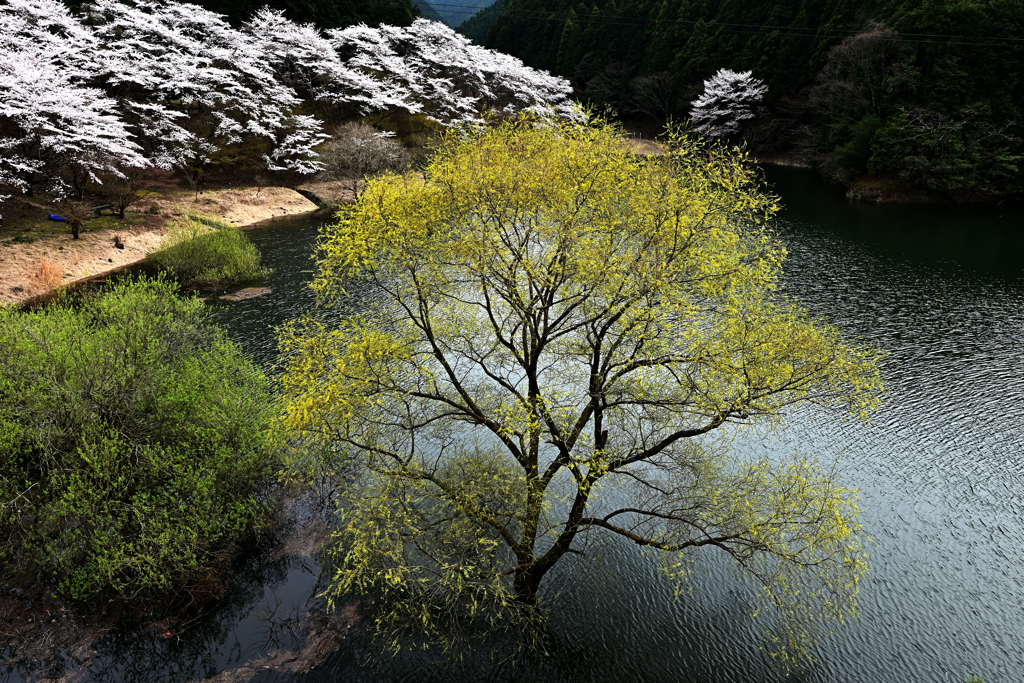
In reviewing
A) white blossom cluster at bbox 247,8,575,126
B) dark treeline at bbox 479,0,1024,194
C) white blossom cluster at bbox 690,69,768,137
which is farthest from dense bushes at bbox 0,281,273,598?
white blossom cluster at bbox 690,69,768,137

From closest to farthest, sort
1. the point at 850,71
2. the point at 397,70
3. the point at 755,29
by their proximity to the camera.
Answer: the point at 850,71
the point at 397,70
the point at 755,29

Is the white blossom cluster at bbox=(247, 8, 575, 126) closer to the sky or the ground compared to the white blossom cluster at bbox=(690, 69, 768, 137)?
closer to the ground

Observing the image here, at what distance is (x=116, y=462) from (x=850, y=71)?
179 ft

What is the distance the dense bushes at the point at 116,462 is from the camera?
9.85 m

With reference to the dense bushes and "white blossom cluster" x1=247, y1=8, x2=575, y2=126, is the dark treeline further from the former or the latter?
the dense bushes

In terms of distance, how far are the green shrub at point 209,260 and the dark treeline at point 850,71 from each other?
43.2 metres

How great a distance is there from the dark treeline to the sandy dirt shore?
4622 centimetres

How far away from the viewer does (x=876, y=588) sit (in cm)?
1081

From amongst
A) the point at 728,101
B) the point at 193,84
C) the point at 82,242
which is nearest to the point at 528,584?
the point at 82,242

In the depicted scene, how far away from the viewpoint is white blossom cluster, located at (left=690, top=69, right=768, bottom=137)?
59500 mm

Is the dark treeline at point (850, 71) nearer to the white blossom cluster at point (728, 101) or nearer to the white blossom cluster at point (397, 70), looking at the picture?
the white blossom cluster at point (728, 101)

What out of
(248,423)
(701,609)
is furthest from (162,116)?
(701,609)

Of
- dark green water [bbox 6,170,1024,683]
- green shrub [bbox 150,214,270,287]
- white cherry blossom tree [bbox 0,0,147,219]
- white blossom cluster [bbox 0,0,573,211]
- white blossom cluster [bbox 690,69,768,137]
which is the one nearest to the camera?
dark green water [bbox 6,170,1024,683]

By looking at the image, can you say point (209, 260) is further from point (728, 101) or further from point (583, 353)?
point (728, 101)
